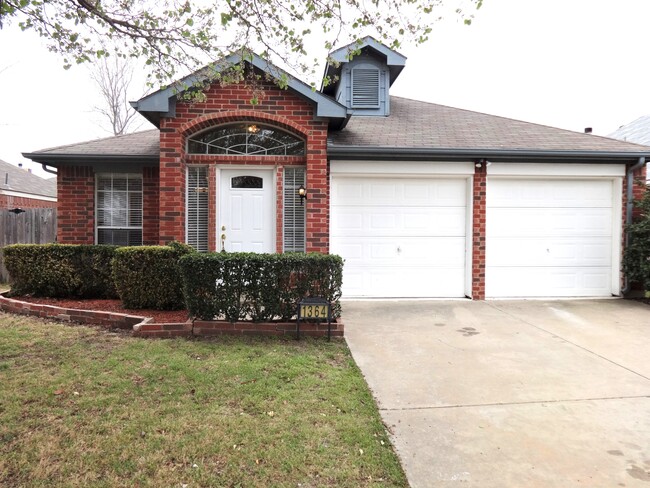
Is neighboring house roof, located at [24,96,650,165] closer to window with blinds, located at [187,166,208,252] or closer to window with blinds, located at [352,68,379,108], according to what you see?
window with blinds, located at [187,166,208,252]

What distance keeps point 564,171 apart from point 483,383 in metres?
5.80

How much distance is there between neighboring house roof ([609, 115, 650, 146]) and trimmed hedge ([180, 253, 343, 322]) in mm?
13287

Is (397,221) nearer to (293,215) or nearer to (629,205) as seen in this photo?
(293,215)

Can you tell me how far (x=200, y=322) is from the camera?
17.3 ft

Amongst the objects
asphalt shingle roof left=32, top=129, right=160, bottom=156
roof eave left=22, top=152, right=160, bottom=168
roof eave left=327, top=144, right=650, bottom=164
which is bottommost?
roof eave left=22, top=152, right=160, bottom=168

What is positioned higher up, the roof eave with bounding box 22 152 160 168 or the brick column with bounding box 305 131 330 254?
the roof eave with bounding box 22 152 160 168

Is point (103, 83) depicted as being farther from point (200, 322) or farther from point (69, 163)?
point (200, 322)

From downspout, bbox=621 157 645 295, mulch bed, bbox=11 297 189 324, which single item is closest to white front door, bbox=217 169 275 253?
mulch bed, bbox=11 297 189 324

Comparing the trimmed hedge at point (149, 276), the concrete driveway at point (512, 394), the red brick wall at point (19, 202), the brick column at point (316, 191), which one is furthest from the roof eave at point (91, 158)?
the red brick wall at point (19, 202)

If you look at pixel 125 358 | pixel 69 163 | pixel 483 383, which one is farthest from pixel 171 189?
pixel 483 383

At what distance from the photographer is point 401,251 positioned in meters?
8.11

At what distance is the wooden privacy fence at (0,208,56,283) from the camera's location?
10.1 m

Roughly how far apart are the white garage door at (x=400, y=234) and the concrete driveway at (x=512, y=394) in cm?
146

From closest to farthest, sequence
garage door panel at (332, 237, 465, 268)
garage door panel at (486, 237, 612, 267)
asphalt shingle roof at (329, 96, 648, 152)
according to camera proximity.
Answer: asphalt shingle roof at (329, 96, 648, 152), garage door panel at (332, 237, 465, 268), garage door panel at (486, 237, 612, 267)
